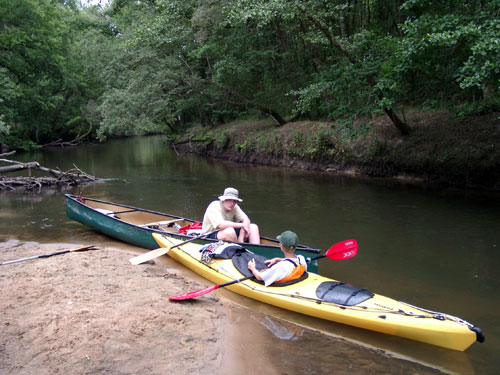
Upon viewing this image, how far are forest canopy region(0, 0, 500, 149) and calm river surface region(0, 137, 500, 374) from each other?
7.83 ft

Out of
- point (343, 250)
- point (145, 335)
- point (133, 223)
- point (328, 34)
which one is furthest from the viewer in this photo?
point (328, 34)

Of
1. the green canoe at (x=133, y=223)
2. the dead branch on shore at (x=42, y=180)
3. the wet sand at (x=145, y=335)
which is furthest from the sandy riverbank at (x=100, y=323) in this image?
the dead branch on shore at (x=42, y=180)

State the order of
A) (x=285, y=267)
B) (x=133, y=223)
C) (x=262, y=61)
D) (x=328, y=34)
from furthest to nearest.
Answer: (x=262, y=61)
(x=328, y=34)
(x=133, y=223)
(x=285, y=267)

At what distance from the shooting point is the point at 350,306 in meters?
4.52

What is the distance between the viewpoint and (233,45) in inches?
749

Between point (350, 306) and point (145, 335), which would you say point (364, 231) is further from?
point (145, 335)

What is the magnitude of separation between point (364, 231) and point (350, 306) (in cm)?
422

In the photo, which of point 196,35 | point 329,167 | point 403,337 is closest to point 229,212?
point 403,337

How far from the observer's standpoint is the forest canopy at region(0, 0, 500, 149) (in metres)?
10.1

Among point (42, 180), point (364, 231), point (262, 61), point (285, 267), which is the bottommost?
point (364, 231)

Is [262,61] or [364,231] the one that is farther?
[262,61]

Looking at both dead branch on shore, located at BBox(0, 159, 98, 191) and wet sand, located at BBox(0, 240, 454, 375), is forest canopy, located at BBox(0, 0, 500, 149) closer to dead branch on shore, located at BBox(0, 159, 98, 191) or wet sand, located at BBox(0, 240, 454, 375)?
dead branch on shore, located at BBox(0, 159, 98, 191)

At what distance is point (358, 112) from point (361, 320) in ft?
28.4

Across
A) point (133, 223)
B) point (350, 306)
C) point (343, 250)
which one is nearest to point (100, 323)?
point (350, 306)
